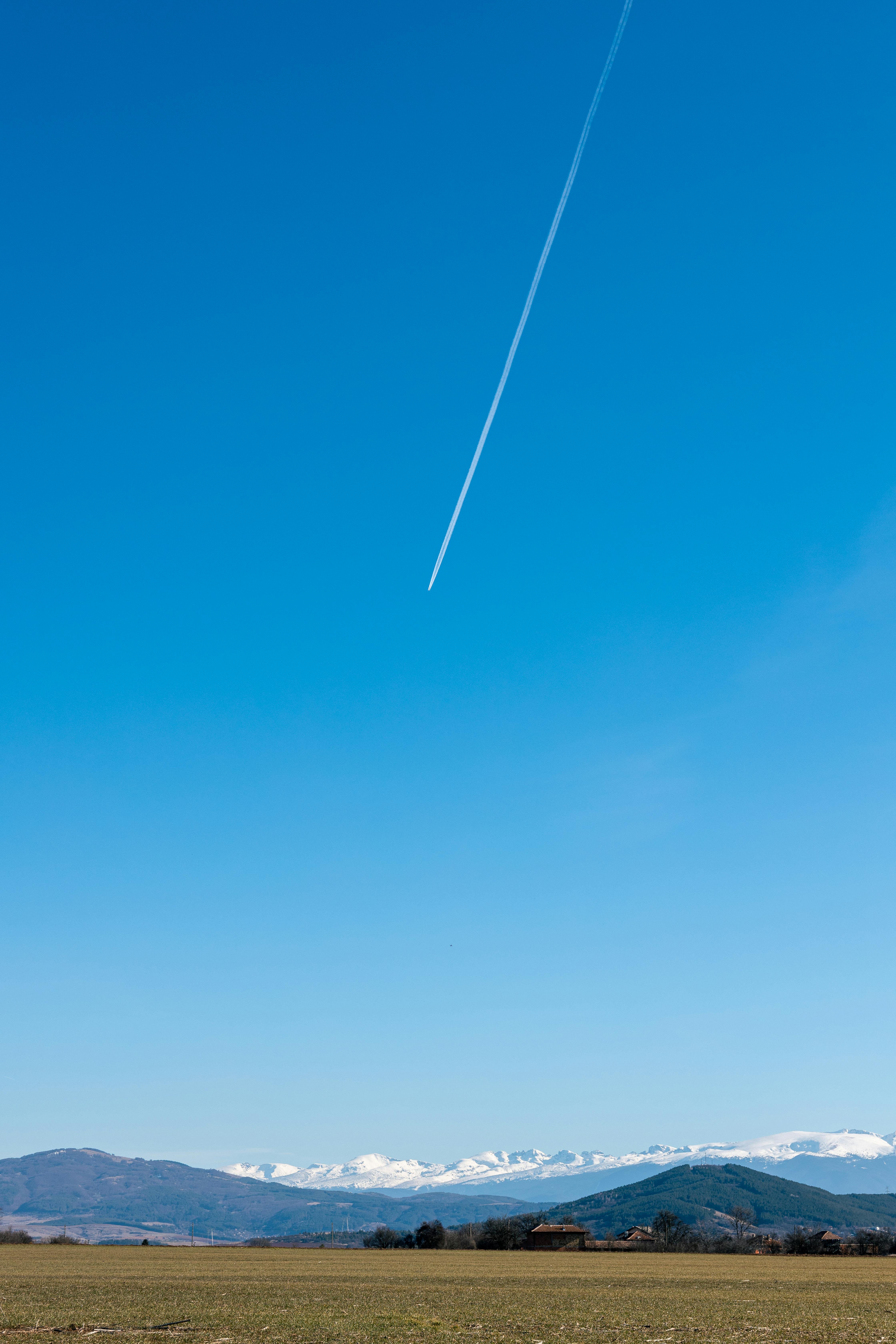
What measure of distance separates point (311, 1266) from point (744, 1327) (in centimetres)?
6872

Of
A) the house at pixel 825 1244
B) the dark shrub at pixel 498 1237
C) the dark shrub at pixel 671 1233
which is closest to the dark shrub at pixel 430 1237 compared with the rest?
the dark shrub at pixel 498 1237

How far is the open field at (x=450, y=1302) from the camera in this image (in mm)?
31125

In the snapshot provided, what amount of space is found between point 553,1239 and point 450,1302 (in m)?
174

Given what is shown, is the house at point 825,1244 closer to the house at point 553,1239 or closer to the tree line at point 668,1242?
the tree line at point 668,1242

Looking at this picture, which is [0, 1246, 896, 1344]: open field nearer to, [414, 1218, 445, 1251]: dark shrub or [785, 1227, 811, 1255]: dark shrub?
[785, 1227, 811, 1255]: dark shrub

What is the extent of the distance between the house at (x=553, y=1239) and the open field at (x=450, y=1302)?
365ft

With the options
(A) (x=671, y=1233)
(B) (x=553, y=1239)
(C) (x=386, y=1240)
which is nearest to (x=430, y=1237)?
(C) (x=386, y=1240)

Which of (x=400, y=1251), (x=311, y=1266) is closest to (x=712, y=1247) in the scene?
(x=400, y=1251)

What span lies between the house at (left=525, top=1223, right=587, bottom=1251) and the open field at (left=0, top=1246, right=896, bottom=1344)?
111 metres

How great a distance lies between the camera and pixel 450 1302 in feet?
146

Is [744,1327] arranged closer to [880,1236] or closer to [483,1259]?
[483,1259]

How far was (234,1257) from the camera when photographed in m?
112

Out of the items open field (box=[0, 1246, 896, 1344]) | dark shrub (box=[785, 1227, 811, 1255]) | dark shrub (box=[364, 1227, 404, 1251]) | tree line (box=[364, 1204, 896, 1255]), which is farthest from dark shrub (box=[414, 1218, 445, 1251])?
open field (box=[0, 1246, 896, 1344])

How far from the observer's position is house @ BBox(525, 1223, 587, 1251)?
623 ft
